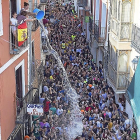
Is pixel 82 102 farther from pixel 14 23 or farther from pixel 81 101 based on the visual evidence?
pixel 14 23

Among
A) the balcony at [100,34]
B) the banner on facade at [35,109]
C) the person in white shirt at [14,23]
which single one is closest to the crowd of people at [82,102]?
the balcony at [100,34]

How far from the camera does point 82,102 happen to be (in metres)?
19.4

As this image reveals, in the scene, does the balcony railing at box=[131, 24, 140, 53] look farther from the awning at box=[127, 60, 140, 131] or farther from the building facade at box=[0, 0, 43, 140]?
the building facade at box=[0, 0, 43, 140]

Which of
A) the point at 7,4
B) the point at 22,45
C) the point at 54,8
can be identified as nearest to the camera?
the point at 7,4

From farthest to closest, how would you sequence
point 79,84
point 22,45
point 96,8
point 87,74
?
point 96,8 → point 87,74 → point 79,84 → point 22,45

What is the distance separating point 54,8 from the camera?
46.2 metres

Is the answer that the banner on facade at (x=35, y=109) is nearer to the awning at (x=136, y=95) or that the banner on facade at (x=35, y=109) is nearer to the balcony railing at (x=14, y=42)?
the balcony railing at (x=14, y=42)

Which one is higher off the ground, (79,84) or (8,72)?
(8,72)

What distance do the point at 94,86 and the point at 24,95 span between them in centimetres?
895

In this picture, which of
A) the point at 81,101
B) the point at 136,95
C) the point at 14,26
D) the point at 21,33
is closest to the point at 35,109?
the point at 21,33

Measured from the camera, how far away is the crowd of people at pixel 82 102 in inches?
637

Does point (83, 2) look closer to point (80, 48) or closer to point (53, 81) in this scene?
point (80, 48)

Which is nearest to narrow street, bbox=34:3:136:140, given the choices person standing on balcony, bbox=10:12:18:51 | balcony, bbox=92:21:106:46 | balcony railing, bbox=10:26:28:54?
balcony, bbox=92:21:106:46

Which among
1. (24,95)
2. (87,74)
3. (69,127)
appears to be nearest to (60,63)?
(87,74)
